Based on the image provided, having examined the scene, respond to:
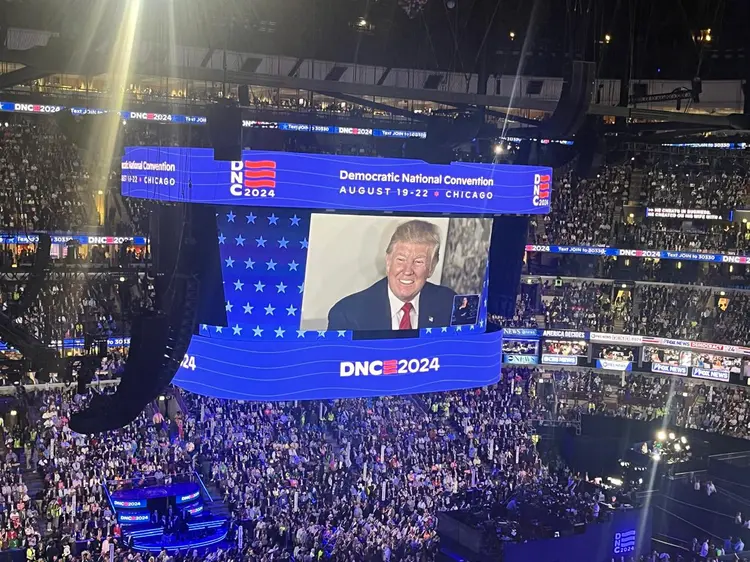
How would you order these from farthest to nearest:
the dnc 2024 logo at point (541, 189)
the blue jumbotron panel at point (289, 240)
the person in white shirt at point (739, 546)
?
the person in white shirt at point (739, 546), the dnc 2024 logo at point (541, 189), the blue jumbotron panel at point (289, 240)

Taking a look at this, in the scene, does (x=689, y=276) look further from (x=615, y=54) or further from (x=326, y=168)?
(x=326, y=168)

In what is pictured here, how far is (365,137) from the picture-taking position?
83.8 feet

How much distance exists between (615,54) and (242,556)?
58.7 feet

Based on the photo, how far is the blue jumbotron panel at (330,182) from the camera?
505 inches

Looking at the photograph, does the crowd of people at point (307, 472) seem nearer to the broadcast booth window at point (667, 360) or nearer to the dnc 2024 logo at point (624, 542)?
the dnc 2024 logo at point (624, 542)

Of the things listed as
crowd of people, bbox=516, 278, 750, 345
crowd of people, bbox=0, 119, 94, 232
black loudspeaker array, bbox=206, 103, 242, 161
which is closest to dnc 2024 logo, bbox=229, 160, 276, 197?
black loudspeaker array, bbox=206, 103, 242, 161

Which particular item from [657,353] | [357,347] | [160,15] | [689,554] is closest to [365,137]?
[657,353]

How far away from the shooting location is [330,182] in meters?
13.2

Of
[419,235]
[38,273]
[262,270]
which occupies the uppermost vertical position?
[419,235]

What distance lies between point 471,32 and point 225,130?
13.1 metres

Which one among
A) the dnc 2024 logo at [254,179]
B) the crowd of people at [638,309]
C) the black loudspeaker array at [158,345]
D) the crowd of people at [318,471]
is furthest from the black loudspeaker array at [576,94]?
the crowd of people at [638,309]

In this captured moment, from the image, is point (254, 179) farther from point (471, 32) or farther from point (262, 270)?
point (471, 32)

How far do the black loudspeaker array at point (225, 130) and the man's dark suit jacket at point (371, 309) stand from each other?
3308mm

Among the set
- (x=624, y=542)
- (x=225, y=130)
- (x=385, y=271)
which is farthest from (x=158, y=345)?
(x=624, y=542)
